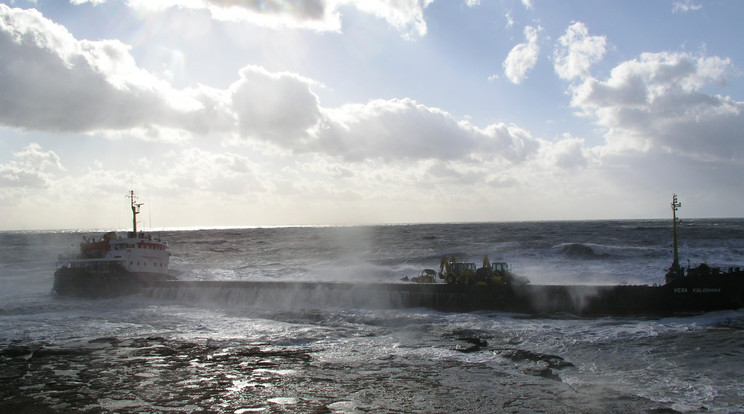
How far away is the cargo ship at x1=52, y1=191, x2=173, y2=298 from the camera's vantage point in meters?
37.2

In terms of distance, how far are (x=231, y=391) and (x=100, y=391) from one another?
3.49 metres

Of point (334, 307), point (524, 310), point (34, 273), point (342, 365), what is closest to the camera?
point (342, 365)

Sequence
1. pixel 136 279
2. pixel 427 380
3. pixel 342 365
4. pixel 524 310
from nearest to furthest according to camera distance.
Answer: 1. pixel 427 380
2. pixel 342 365
3. pixel 524 310
4. pixel 136 279

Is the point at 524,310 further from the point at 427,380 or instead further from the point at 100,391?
the point at 100,391

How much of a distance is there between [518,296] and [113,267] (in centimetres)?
3032

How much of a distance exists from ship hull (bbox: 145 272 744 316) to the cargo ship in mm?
8139

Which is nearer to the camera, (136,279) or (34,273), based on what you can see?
(136,279)

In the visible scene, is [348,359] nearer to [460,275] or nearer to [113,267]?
[460,275]

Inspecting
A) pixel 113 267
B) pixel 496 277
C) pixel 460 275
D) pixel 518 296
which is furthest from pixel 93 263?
pixel 518 296

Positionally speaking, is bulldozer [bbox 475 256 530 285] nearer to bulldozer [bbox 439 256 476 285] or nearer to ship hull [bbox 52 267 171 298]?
bulldozer [bbox 439 256 476 285]

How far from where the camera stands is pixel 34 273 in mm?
53344

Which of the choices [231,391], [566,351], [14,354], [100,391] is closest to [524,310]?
[566,351]

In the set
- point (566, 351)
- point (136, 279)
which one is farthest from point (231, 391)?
point (136, 279)

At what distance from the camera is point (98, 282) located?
1469 inches
